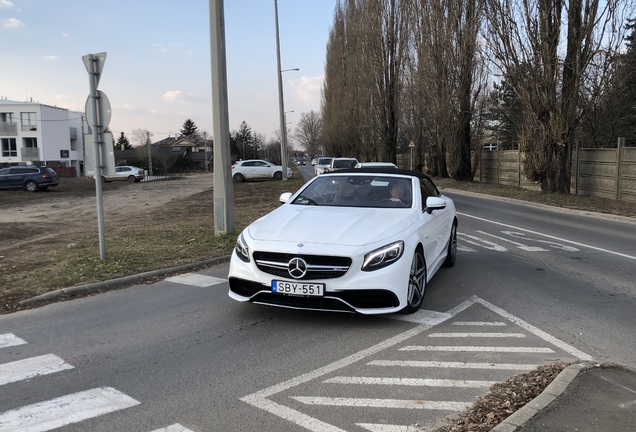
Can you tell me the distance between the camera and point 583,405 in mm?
3131

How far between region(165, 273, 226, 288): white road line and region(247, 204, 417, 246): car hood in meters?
1.70

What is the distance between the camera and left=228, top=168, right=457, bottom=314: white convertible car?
4.63 metres

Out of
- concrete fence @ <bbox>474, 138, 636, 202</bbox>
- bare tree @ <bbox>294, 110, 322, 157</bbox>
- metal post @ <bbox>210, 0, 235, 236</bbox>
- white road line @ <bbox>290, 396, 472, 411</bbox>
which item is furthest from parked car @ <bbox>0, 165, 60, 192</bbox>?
Answer: bare tree @ <bbox>294, 110, 322, 157</bbox>

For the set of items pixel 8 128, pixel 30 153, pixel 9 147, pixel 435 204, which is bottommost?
pixel 435 204

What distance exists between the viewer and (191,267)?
7.92 m

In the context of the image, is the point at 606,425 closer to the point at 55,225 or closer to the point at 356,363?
the point at 356,363

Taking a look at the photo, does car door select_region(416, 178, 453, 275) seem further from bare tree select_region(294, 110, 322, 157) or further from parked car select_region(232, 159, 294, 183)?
bare tree select_region(294, 110, 322, 157)

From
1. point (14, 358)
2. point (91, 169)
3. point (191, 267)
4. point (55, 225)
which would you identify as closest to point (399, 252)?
point (14, 358)

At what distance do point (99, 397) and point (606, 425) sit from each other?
330 cm

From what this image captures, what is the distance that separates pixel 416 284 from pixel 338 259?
3.57 ft

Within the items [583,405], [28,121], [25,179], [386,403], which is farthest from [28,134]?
[583,405]

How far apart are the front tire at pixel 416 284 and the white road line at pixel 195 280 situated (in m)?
2.92

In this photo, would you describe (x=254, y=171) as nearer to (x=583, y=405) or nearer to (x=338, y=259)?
(x=338, y=259)

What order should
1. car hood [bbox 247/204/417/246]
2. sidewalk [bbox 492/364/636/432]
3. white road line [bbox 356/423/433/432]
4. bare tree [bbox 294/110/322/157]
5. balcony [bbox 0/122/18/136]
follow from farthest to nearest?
bare tree [bbox 294/110/322/157] → balcony [bbox 0/122/18/136] → car hood [bbox 247/204/417/246] → white road line [bbox 356/423/433/432] → sidewalk [bbox 492/364/636/432]
